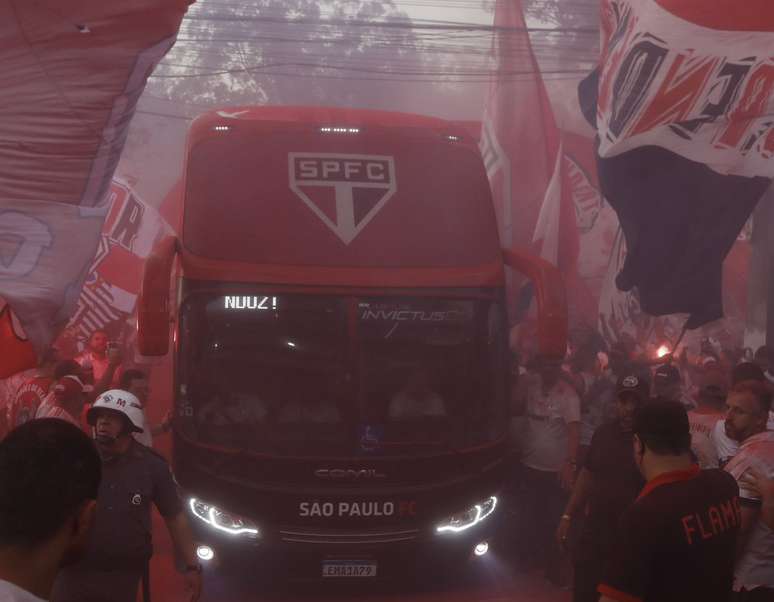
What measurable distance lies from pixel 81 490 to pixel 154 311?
185 inches

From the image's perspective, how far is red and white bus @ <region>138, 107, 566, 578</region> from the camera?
23.9ft

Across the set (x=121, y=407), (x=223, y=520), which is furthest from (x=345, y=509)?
(x=121, y=407)

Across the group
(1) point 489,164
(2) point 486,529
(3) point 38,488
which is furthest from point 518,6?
(3) point 38,488

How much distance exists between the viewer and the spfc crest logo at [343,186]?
7.79 metres

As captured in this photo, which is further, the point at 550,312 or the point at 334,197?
the point at 334,197

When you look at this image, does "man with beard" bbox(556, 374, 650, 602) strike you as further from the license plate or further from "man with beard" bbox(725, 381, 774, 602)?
"man with beard" bbox(725, 381, 774, 602)

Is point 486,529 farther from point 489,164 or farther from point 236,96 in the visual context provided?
point 236,96

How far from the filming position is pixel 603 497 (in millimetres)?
6379

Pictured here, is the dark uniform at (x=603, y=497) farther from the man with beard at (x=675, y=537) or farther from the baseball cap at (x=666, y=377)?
the baseball cap at (x=666, y=377)

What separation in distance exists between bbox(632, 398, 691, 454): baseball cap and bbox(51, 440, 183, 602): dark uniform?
2407 millimetres

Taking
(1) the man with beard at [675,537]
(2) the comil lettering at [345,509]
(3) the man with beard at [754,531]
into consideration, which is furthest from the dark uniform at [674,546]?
(2) the comil lettering at [345,509]

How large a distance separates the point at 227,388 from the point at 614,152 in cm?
415

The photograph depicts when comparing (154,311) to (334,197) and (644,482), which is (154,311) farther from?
(644,482)

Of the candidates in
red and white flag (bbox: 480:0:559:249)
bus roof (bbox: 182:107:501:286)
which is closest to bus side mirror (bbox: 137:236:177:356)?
bus roof (bbox: 182:107:501:286)
